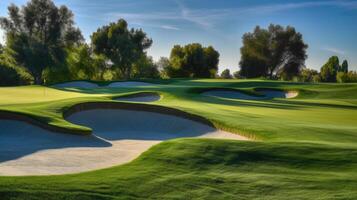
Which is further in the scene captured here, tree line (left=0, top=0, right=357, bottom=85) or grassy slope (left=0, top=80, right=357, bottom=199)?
tree line (left=0, top=0, right=357, bottom=85)

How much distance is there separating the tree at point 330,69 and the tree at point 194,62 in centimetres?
4013

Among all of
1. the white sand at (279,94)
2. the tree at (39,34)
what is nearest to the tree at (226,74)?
the tree at (39,34)

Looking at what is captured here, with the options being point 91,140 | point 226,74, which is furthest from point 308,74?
point 91,140

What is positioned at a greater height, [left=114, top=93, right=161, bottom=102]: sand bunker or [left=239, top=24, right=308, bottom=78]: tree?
[left=239, top=24, right=308, bottom=78]: tree

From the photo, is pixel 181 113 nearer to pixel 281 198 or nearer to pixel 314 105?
pixel 281 198

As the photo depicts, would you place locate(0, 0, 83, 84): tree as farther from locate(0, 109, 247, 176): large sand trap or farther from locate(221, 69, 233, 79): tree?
locate(221, 69, 233, 79): tree

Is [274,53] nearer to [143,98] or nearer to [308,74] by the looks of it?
[308,74]

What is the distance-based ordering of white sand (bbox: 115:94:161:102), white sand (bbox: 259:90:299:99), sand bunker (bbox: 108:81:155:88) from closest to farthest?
white sand (bbox: 115:94:161:102)
white sand (bbox: 259:90:299:99)
sand bunker (bbox: 108:81:155:88)

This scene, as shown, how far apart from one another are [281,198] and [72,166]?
15.3 feet

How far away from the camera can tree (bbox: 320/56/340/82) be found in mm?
113812

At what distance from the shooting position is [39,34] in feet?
239

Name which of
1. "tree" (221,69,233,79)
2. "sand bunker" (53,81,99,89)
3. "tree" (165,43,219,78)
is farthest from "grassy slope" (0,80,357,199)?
"tree" (221,69,233,79)

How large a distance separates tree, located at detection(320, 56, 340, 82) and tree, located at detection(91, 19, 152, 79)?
52.9 meters

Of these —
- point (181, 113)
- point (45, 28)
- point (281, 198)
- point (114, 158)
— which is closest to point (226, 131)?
point (181, 113)
